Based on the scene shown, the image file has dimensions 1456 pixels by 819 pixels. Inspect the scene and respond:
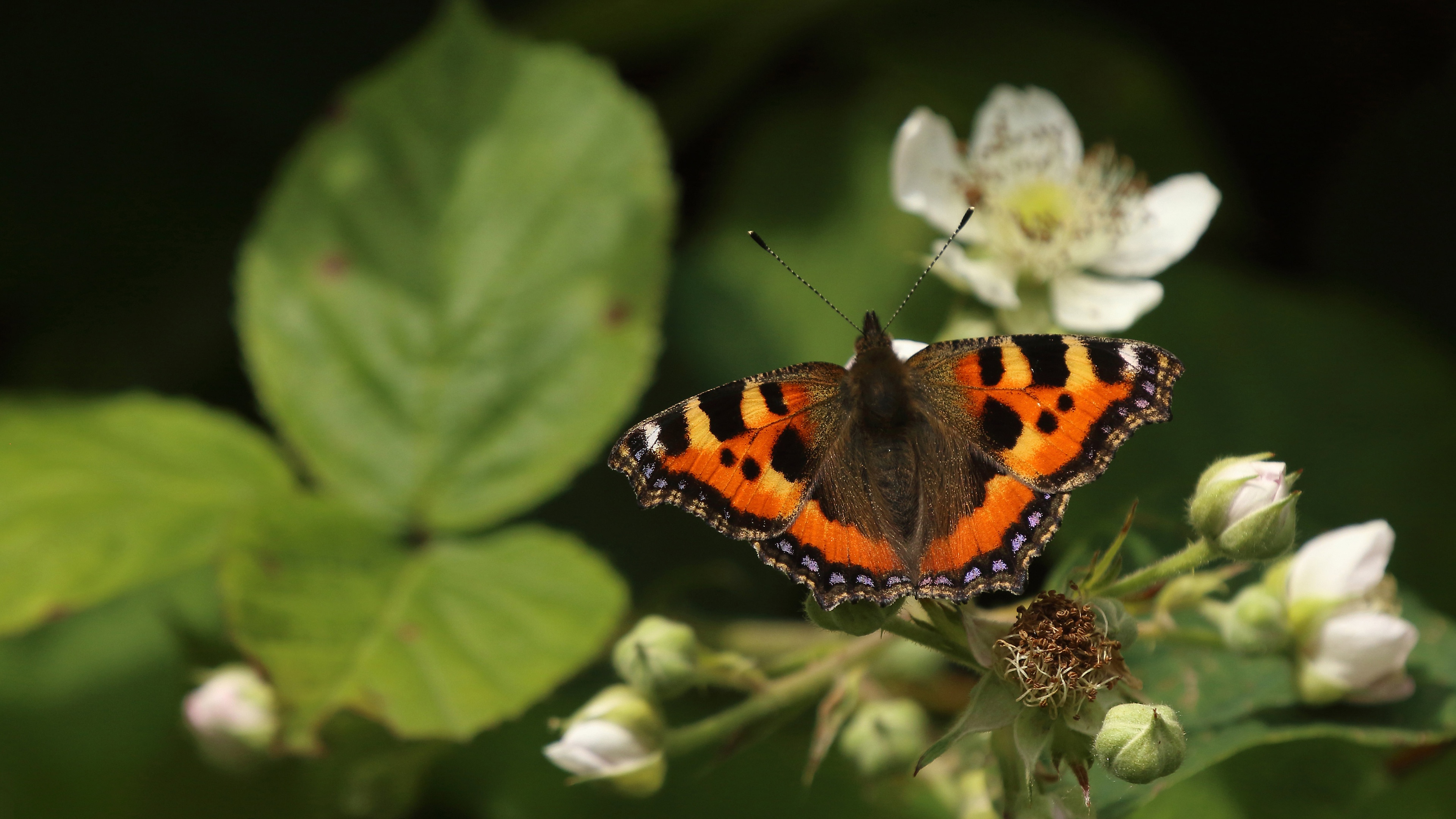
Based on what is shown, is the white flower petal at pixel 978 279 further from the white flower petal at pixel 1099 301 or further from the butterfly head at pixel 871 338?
the butterfly head at pixel 871 338

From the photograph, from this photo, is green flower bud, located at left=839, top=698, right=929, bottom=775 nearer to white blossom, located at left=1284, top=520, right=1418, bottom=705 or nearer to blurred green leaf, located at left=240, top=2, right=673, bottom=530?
white blossom, located at left=1284, top=520, right=1418, bottom=705

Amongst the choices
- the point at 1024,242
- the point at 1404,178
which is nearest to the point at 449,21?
the point at 1024,242

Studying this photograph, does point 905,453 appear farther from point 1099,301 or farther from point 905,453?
point 1099,301

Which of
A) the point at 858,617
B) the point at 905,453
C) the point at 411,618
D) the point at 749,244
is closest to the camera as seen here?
the point at 858,617

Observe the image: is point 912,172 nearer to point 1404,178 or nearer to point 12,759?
point 1404,178

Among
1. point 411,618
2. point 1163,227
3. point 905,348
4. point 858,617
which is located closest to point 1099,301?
point 1163,227

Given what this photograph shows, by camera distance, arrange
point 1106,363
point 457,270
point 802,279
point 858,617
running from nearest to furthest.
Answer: point 858,617 → point 1106,363 → point 802,279 → point 457,270

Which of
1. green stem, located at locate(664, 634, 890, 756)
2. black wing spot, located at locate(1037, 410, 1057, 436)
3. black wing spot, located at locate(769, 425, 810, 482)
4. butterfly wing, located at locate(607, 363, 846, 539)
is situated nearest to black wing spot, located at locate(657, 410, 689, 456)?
butterfly wing, located at locate(607, 363, 846, 539)
